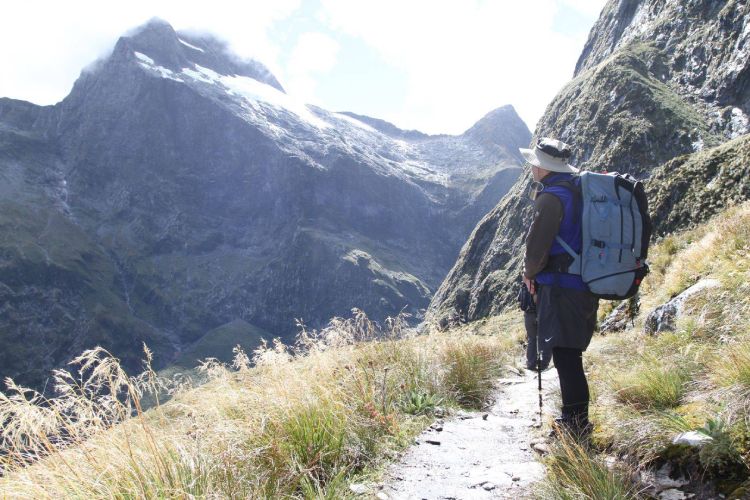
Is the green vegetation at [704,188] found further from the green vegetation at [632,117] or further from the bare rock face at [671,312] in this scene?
the green vegetation at [632,117]

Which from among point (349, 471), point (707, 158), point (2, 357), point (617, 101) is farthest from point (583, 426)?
point (2, 357)

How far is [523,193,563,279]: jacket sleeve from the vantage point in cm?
494

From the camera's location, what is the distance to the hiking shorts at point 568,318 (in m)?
4.79

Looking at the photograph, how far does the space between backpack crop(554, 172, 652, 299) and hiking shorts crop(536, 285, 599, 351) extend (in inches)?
6.1

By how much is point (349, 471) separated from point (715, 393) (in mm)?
3233

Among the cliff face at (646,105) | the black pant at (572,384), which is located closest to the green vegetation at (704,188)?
the cliff face at (646,105)

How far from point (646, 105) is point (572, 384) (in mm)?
77663

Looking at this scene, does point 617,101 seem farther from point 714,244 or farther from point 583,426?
point 583,426

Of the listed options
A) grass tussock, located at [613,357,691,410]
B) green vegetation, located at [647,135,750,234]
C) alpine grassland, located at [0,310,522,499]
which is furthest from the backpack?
green vegetation, located at [647,135,750,234]

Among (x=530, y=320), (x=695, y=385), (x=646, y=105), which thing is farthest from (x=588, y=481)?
(x=646, y=105)

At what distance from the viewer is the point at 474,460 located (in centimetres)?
533

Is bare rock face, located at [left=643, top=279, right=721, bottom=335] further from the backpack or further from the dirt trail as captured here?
the backpack

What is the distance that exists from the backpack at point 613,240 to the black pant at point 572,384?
659 mm

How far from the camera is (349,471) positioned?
190 inches
